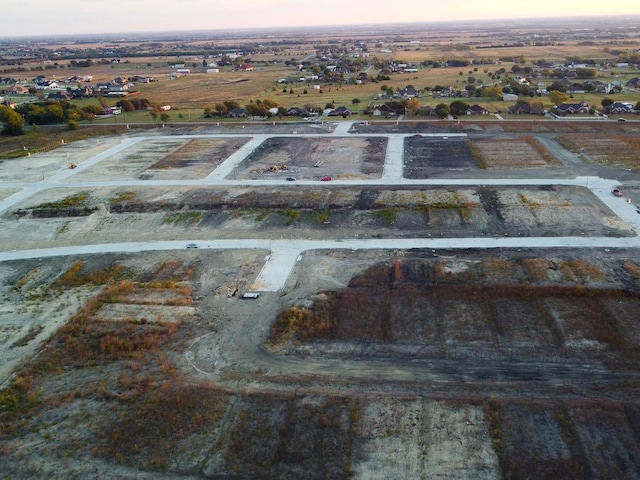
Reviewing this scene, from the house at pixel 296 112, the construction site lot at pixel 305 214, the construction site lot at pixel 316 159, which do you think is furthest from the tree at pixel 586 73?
the construction site lot at pixel 305 214

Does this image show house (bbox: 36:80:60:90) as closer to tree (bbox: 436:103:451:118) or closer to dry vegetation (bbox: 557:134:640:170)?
tree (bbox: 436:103:451:118)

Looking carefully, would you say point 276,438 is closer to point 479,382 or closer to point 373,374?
point 373,374

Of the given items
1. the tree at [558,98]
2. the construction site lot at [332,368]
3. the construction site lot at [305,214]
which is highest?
the tree at [558,98]

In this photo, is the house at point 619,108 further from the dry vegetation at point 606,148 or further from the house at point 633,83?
the house at point 633,83

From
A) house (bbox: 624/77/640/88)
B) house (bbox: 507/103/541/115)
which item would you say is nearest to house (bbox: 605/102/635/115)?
house (bbox: 507/103/541/115)

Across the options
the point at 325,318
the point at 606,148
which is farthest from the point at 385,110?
the point at 325,318
